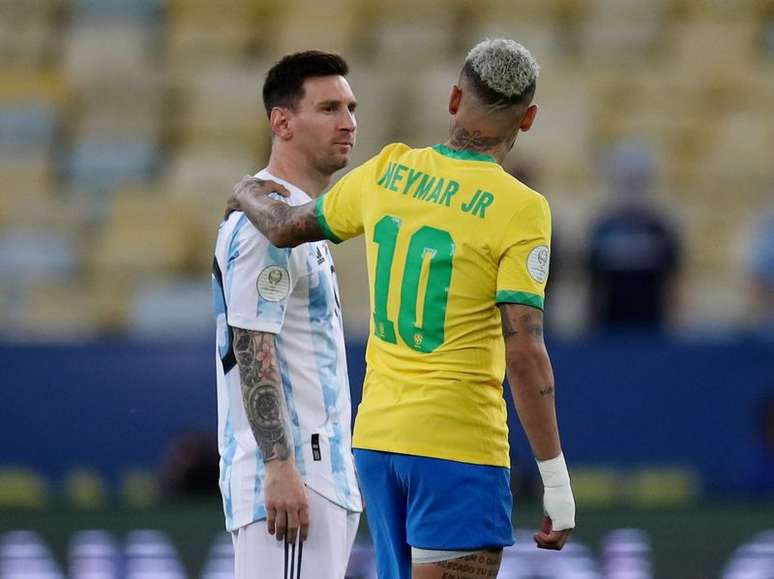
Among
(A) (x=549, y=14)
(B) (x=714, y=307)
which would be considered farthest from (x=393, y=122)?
(B) (x=714, y=307)

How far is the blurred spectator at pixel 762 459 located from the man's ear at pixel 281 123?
4.88 m

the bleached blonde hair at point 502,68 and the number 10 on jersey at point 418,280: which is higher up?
the bleached blonde hair at point 502,68

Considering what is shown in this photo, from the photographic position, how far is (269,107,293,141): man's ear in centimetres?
465

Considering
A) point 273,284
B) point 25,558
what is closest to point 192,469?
point 25,558

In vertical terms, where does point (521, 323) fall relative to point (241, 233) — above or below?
below

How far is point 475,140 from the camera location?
13.6 feet

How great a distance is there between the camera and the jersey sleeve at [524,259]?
3988 millimetres

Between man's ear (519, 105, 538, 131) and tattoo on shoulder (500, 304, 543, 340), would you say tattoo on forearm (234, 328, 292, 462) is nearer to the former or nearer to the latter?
tattoo on shoulder (500, 304, 543, 340)

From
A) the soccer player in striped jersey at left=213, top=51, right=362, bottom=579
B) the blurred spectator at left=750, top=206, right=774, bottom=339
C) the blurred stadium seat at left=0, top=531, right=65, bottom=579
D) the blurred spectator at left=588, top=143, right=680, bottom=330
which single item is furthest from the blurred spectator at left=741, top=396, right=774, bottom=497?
the soccer player in striped jersey at left=213, top=51, right=362, bottom=579

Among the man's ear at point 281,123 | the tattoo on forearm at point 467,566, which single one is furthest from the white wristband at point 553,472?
the man's ear at point 281,123

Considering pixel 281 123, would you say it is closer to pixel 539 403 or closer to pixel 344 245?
pixel 539 403

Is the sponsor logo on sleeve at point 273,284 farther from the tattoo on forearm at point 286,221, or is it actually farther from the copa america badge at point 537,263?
the copa america badge at point 537,263

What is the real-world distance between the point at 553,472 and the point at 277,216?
982 mm

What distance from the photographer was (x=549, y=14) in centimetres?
1273
